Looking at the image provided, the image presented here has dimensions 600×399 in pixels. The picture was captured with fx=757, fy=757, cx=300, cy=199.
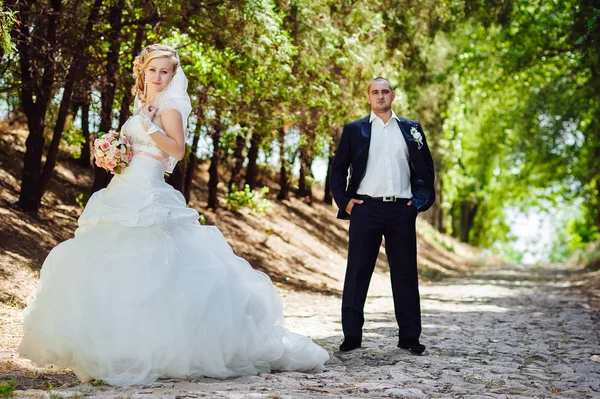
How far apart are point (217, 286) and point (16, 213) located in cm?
862

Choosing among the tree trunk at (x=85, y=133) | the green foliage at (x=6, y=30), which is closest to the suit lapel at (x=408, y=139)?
the green foliage at (x=6, y=30)

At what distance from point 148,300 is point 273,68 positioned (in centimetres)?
836

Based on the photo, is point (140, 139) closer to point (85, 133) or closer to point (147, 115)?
point (147, 115)

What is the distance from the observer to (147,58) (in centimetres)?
633

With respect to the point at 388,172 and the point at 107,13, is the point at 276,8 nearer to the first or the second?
the point at 107,13

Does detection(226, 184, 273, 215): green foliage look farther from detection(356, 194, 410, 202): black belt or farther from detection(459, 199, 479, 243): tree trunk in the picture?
detection(459, 199, 479, 243): tree trunk

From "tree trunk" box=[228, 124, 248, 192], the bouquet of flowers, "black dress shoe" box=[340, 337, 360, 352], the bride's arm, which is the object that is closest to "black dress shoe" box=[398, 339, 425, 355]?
"black dress shoe" box=[340, 337, 360, 352]

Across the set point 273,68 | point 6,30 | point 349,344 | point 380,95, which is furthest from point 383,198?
point 273,68

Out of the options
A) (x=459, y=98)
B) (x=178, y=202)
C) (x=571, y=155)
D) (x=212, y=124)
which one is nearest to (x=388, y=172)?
(x=178, y=202)

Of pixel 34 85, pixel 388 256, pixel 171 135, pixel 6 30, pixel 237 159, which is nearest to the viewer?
pixel 171 135

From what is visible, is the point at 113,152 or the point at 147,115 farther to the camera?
the point at 147,115

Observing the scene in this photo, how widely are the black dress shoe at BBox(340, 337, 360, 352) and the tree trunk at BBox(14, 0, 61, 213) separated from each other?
657 cm

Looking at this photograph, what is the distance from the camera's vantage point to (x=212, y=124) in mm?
15047

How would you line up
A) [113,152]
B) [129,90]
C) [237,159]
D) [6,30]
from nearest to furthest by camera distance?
[113,152]
[6,30]
[129,90]
[237,159]
